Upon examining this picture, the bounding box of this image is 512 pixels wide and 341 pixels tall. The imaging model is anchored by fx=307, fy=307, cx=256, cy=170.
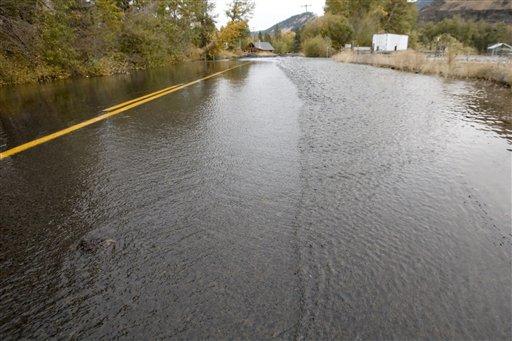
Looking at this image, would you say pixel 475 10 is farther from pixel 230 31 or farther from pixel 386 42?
pixel 230 31

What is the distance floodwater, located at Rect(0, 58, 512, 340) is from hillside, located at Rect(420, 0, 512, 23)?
5897 inches

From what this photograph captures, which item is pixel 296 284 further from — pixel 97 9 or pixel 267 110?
pixel 97 9

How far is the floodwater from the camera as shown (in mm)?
1123

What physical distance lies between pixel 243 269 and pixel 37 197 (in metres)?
1.65

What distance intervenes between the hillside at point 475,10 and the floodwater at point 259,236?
149779 millimetres

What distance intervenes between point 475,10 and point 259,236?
538ft

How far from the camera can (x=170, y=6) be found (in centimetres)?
3291

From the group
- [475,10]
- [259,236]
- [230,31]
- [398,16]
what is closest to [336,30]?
[230,31]

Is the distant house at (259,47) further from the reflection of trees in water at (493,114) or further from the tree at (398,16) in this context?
the reflection of trees in water at (493,114)

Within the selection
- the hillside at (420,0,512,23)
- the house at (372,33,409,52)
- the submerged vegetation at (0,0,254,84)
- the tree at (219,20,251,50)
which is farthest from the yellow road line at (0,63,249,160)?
the hillside at (420,0,512,23)

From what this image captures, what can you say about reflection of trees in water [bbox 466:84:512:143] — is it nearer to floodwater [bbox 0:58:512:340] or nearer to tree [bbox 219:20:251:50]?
floodwater [bbox 0:58:512:340]

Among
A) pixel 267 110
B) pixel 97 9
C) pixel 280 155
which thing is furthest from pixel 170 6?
pixel 280 155

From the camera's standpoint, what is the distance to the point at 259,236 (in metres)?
1.61

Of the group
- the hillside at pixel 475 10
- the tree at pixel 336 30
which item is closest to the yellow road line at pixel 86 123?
the tree at pixel 336 30
